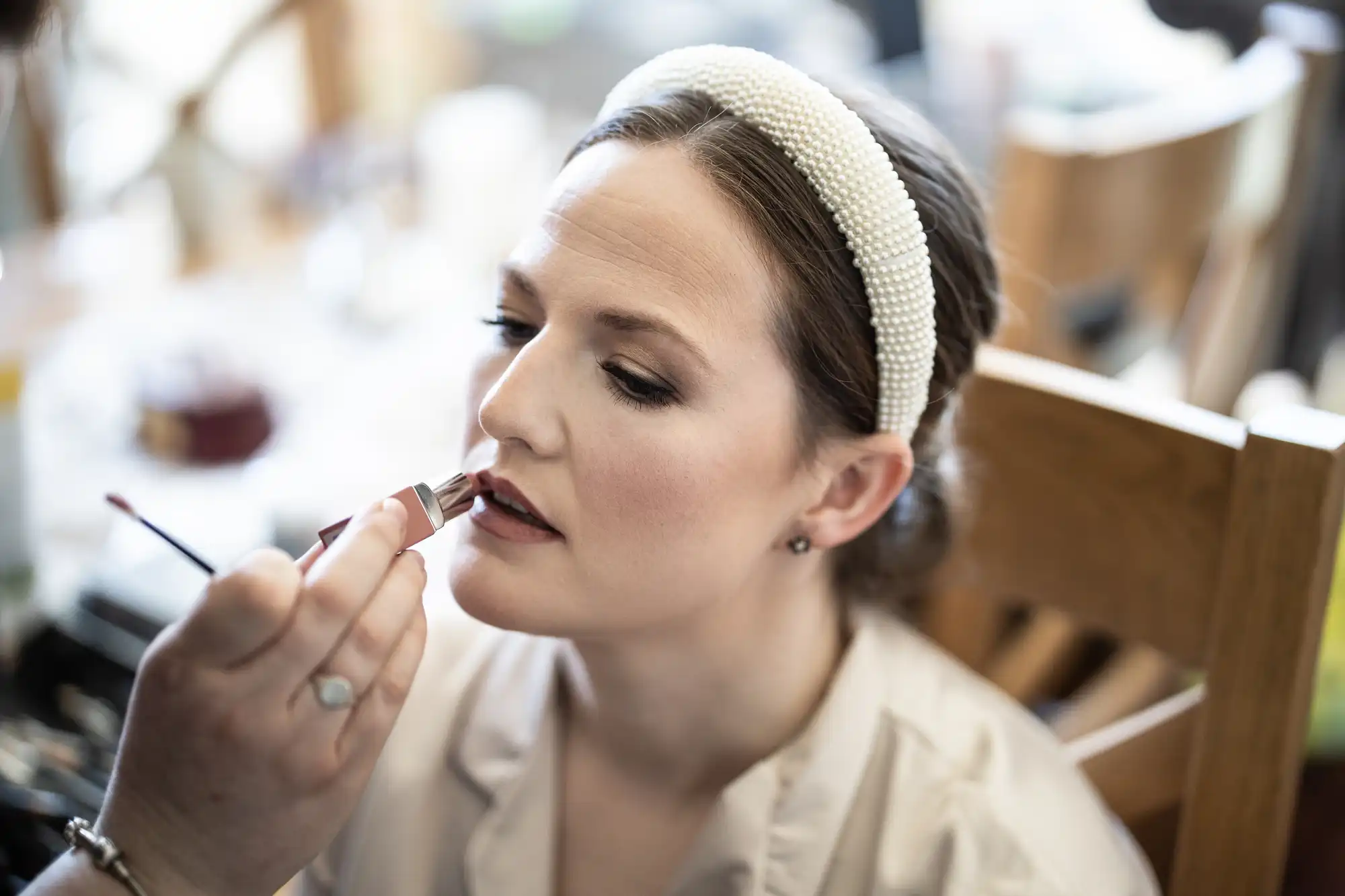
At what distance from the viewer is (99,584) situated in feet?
3.77

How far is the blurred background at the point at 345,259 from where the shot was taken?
121 cm

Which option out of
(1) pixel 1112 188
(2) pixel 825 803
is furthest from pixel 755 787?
(1) pixel 1112 188

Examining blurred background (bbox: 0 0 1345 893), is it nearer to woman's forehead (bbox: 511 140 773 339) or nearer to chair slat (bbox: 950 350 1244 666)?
chair slat (bbox: 950 350 1244 666)

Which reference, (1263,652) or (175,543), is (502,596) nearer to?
(175,543)

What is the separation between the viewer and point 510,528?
0.86 meters

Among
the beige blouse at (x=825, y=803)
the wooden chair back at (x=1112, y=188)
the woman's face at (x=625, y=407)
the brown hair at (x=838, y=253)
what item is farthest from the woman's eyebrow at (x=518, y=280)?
the wooden chair back at (x=1112, y=188)

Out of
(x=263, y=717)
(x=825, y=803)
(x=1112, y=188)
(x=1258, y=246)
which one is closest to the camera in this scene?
(x=263, y=717)

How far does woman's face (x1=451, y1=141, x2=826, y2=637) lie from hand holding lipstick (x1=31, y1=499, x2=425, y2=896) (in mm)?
102

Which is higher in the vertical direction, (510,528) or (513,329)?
(513,329)

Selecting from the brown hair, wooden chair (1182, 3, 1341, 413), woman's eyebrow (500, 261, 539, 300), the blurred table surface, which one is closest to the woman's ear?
the brown hair

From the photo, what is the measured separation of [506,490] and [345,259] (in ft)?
3.20

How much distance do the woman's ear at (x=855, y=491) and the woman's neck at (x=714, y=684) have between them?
0.06 metres

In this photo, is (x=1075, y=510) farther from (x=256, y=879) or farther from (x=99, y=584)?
(x=99, y=584)

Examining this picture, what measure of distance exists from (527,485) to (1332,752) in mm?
884
